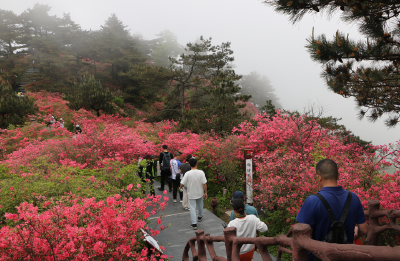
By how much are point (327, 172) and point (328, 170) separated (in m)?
0.02

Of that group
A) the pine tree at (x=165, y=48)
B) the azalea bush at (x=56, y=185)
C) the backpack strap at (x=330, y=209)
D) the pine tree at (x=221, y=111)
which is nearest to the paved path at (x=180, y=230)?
the azalea bush at (x=56, y=185)

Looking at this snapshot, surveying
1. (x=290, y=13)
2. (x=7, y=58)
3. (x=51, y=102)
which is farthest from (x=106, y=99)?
(x=290, y=13)

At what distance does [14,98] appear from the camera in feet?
48.9

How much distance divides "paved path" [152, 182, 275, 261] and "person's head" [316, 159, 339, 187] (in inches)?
118

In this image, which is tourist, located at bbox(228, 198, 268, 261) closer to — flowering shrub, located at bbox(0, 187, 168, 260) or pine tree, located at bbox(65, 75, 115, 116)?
flowering shrub, located at bbox(0, 187, 168, 260)

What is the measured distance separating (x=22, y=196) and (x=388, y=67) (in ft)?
26.0

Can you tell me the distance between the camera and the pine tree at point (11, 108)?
47.2ft

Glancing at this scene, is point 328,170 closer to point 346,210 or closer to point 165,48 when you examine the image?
point 346,210

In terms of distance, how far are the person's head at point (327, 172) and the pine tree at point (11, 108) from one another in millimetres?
17776

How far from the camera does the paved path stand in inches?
185

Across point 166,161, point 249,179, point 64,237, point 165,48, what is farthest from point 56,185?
point 165,48

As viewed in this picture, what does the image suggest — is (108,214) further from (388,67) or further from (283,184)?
(388,67)

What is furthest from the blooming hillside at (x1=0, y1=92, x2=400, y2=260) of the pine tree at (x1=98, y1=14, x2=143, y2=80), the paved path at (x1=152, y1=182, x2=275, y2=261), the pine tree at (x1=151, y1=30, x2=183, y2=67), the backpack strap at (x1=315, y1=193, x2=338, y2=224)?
the pine tree at (x1=151, y1=30, x2=183, y2=67)

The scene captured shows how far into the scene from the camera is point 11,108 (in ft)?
48.0
